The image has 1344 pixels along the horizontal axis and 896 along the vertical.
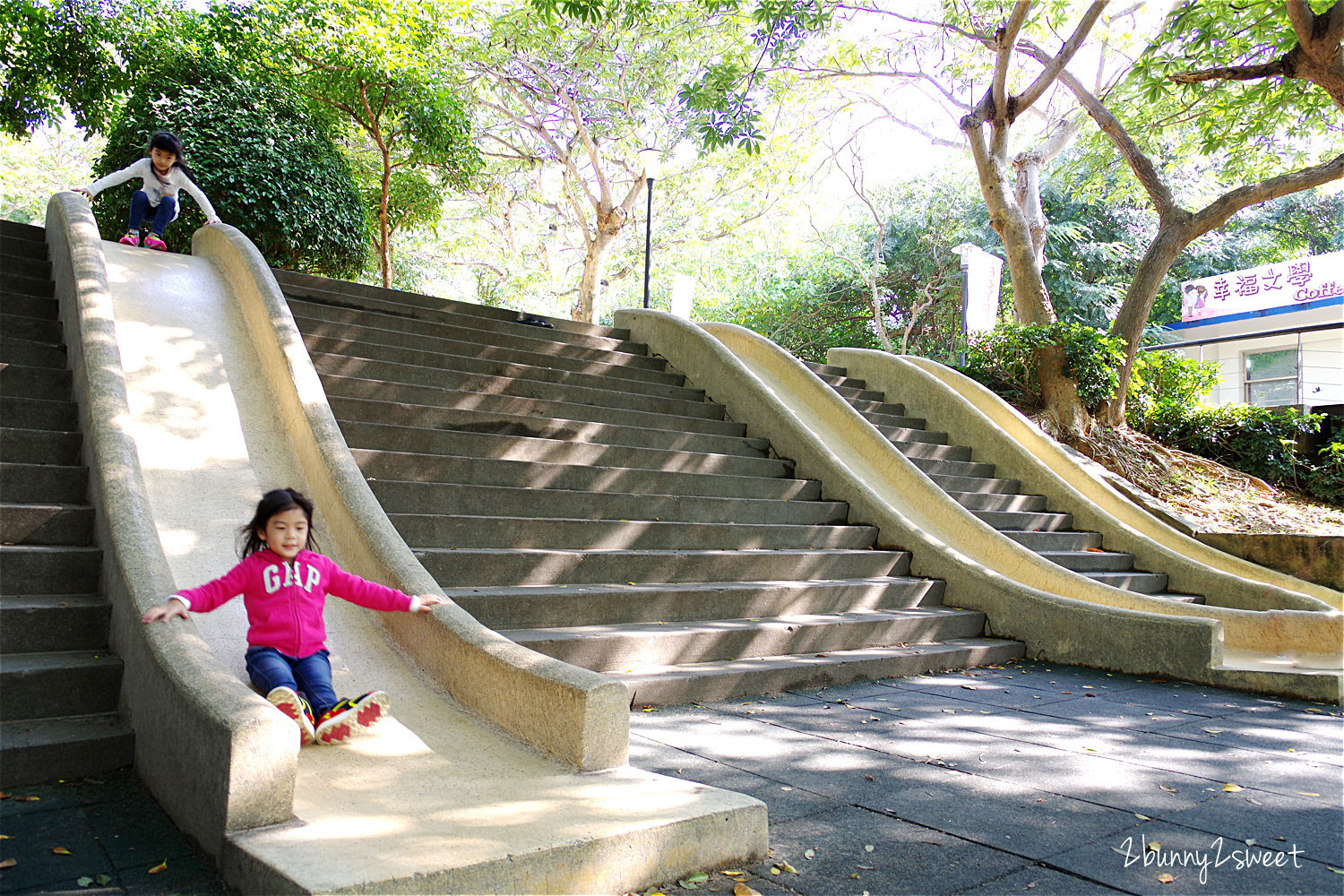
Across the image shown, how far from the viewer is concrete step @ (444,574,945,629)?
4840 mm

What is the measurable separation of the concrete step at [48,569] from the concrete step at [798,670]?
8.30ft

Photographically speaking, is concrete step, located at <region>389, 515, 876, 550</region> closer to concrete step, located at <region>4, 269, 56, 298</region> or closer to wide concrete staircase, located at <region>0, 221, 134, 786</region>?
wide concrete staircase, located at <region>0, 221, 134, 786</region>

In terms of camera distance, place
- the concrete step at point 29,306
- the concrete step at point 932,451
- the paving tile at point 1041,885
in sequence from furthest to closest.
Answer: the concrete step at point 932,451
the concrete step at point 29,306
the paving tile at point 1041,885

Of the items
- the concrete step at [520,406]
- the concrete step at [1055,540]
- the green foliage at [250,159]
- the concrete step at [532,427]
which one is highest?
the green foliage at [250,159]

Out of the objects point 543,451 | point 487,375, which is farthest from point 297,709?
point 487,375

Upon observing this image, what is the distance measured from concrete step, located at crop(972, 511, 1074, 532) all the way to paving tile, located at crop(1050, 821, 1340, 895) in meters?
5.25

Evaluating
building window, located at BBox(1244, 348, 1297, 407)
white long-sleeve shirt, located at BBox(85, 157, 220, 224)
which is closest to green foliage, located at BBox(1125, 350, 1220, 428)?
building window, located at BBox(1244, 348, 1297, 407)

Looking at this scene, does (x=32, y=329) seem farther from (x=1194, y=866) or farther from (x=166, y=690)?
(x=1194, y=866)

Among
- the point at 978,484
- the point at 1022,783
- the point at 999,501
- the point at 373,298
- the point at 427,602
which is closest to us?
the point at 1022,783

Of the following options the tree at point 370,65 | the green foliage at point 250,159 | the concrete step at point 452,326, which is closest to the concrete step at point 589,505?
the concrete step at point 452,326

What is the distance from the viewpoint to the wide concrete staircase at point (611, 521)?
16.6 feet

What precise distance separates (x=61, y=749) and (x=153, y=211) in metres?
6.49

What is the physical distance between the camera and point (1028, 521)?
8.70 m

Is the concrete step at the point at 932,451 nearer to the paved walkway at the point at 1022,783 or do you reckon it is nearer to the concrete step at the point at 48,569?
the paved walkway at the point at 1022,783
